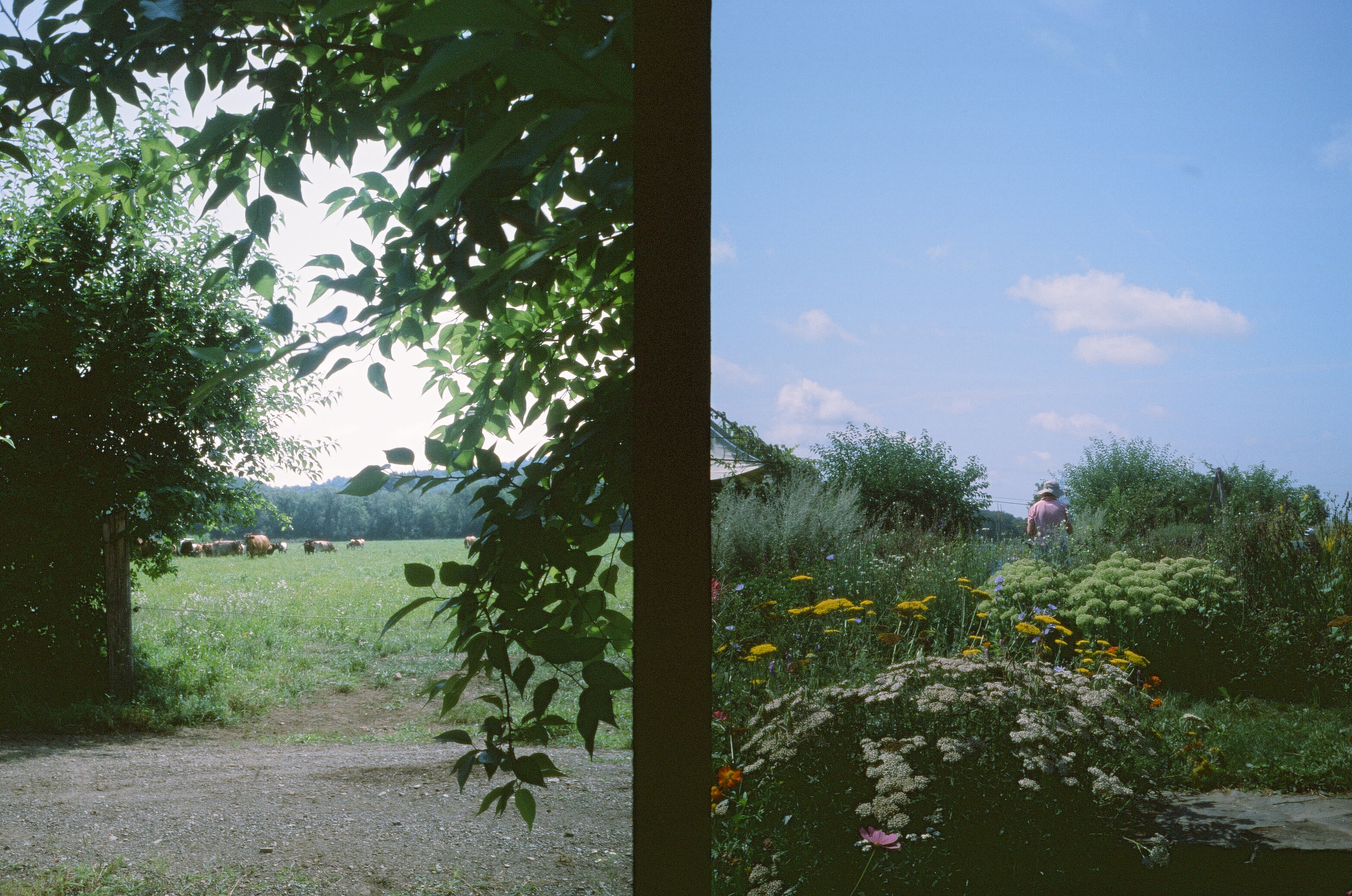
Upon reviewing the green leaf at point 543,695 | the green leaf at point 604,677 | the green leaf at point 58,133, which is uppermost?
the green leaf at point 58,133

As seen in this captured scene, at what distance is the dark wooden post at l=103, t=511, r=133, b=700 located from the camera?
3.84 meters

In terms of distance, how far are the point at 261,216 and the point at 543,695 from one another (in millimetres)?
613

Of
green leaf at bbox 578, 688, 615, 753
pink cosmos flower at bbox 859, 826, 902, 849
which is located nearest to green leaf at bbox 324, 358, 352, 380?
green leaf at bbox 578, 688, 615, 753

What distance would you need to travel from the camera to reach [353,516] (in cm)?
363

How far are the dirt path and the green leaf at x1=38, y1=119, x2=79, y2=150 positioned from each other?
→ 1689 millimetres

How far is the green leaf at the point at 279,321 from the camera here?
74cm

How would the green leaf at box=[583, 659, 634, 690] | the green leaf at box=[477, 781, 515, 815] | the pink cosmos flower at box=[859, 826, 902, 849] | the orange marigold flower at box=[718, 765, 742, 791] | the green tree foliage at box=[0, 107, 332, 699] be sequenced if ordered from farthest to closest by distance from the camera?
the green tree foliage at box=[0, 107, 332, 699], the orange marigold flower at box=[718, 765, 742, 791], the pink cosmos flower at box=[859, 826, 902, 849], the green leaf at box=[477, 781, 515, 815], the green leaf at box=[583, 659, 634, 690]

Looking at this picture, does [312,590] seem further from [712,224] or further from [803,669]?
[712,224]

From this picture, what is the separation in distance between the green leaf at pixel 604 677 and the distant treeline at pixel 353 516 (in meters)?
1.81

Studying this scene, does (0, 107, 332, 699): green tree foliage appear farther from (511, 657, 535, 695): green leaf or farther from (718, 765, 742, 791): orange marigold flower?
(511, 657, 535, 695): green leaf

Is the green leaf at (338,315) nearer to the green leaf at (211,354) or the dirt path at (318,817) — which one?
the green leaf at (211,354)

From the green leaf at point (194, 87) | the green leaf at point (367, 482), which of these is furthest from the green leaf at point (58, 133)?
the green leaf at point (367, 482)

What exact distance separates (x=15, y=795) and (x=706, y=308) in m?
3.30

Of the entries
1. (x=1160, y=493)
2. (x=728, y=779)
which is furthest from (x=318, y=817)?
(x=1160, y=493)
